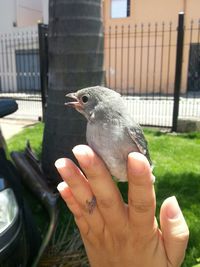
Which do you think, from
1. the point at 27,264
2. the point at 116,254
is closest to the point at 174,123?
the point at 27,264

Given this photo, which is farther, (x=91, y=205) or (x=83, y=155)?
(x=91, y=205)

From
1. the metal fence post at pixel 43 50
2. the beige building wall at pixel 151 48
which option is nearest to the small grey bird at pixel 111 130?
the metal fence post at pixel 43 50

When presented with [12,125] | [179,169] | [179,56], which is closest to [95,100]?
[179,169]

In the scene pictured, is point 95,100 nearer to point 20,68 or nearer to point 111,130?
point 111,130

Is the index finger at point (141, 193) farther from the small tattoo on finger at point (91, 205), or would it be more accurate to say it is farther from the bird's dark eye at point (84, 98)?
the bird's dark eye at point (84, 98)

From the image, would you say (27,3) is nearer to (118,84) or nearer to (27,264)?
(118,84)

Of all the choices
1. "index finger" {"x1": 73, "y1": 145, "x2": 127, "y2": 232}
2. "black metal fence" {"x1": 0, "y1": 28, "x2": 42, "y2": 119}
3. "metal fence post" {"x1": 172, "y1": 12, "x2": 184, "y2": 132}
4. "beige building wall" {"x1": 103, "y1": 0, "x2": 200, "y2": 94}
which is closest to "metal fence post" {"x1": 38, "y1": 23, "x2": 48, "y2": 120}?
"metal fence post" {"x1": 172, "y1": 12, "x2": 184, "y2": 132}
